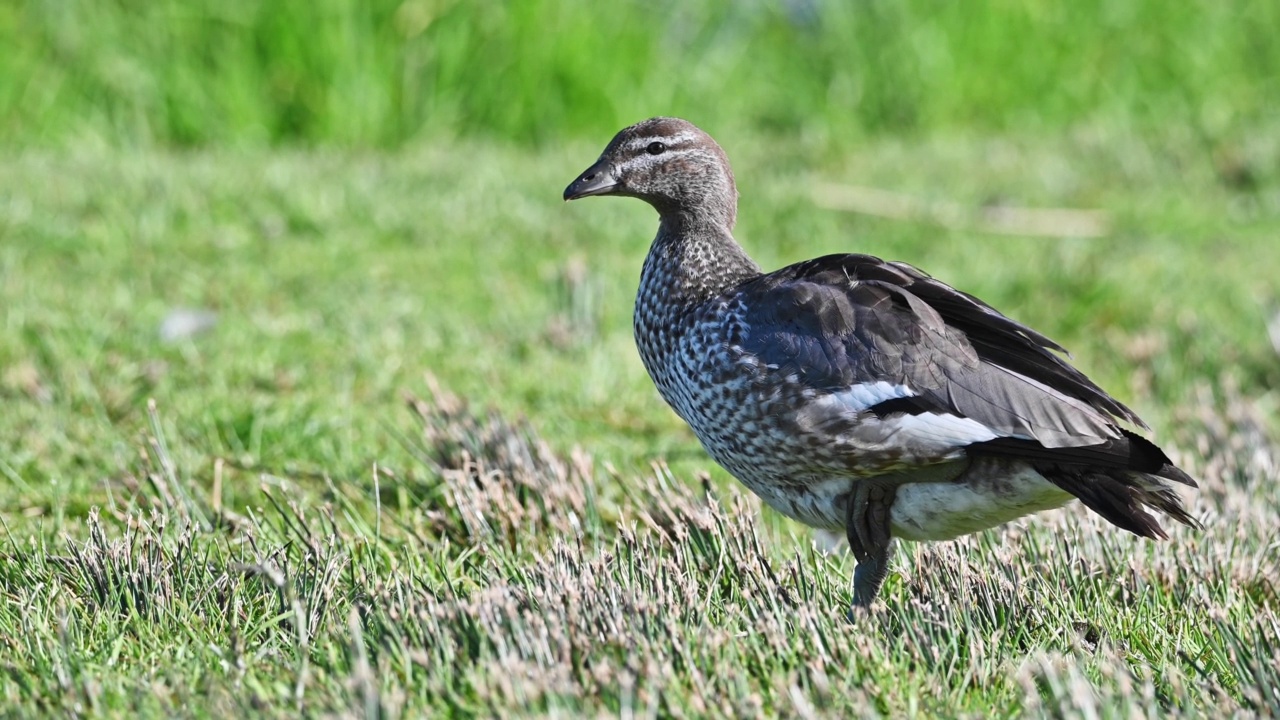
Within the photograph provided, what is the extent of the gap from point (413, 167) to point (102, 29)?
1.70 metres

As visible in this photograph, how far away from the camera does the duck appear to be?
3021 millimetres

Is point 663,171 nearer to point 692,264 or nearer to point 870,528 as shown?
point 692,264

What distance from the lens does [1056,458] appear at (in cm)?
297

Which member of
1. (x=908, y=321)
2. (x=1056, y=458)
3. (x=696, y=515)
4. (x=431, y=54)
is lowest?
(x=696, y=515)

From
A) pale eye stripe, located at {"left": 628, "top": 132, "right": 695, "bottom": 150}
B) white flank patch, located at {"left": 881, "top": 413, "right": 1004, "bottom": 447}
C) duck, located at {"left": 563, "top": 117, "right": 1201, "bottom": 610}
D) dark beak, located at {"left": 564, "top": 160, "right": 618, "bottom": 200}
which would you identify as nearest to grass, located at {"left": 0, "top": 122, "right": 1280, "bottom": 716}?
duck, located at {"left": 563, "top": 117, "right": 1201, "bottom": 610}

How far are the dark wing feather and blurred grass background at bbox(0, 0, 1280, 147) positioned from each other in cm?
493

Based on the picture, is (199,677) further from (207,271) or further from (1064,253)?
(1064,253)

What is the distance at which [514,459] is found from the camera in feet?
12.6

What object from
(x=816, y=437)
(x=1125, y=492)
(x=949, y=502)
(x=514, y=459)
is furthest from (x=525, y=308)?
(x=1125, y=492)

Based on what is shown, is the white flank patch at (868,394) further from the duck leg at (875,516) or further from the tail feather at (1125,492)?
the tail feather at (1125,492)

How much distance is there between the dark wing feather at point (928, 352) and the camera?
3047 millimetres

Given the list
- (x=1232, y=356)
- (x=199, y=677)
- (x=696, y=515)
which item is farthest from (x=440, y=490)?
(x=1232, y=356)

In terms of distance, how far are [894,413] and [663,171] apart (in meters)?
1.03

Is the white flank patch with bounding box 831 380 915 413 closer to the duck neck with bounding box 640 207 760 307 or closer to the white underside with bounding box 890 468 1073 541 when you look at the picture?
the white underside with bounding box 890 468 1073 541
